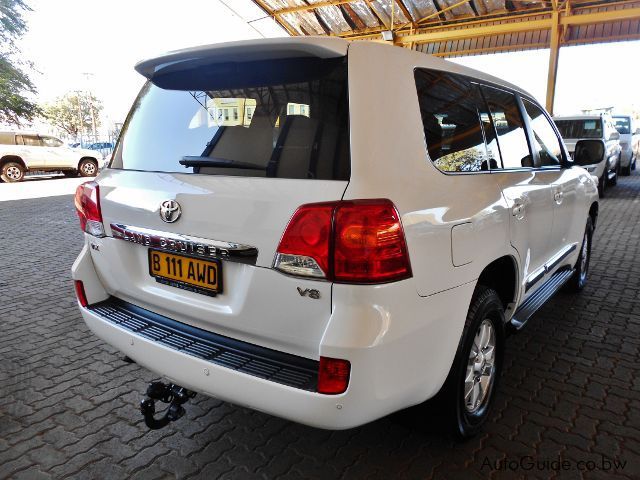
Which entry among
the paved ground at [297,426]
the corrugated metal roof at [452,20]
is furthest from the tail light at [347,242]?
the corrugated metal roof at [452,20]

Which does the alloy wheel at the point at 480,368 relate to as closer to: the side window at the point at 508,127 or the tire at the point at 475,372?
the tire at the point at 475,372

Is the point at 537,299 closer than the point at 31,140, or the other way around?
the point at 537,299

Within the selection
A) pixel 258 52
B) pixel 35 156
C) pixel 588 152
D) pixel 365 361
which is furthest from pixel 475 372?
pixel 35 156

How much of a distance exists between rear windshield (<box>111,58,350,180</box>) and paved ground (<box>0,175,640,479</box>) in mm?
1273

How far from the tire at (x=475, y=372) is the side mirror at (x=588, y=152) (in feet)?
6.88

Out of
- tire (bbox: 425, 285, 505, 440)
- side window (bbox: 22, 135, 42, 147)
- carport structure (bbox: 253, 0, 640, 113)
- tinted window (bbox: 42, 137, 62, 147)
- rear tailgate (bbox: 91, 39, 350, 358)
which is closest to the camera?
rear tailgate (bbox: 91, 39, 350, 358)

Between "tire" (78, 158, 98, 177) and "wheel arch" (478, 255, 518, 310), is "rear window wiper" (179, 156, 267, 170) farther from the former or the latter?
"tire" (78, 158, 98, 177)

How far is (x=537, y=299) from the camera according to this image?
10.1 feet

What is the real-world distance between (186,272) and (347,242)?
0.76 m

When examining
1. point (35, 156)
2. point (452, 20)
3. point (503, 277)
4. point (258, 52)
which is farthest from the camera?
point (452, 20)

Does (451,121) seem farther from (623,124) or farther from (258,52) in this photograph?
(623,124)

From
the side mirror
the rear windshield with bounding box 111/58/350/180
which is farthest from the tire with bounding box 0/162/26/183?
the side mirror

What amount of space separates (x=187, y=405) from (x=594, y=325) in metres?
3.13

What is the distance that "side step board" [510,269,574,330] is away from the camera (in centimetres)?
273
